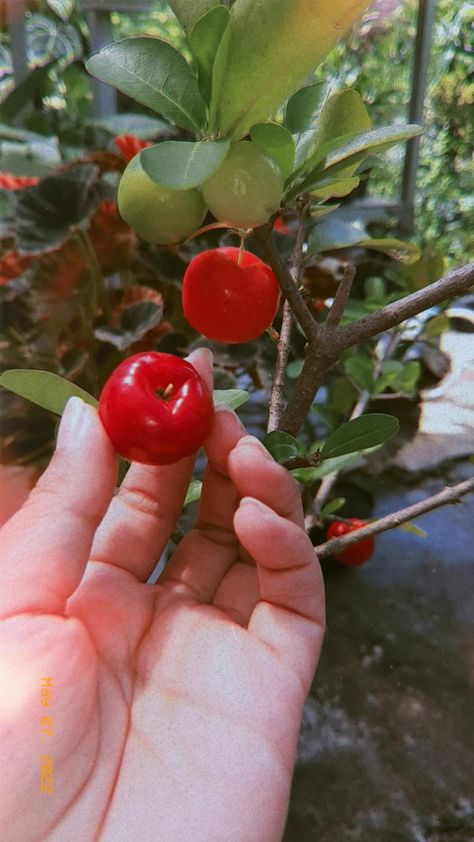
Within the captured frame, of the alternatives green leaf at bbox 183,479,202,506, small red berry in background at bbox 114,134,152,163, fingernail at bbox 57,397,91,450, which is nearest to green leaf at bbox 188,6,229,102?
fingernail at bbox 57,397,91,450

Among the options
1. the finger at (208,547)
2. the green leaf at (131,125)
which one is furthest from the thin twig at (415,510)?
the green leaf at (131,125)

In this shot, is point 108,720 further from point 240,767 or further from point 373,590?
point 373,590

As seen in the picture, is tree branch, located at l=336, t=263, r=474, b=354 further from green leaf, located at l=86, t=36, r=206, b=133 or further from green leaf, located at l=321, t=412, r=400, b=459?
green leaf, located at l=86, t=36, r=206, b=133

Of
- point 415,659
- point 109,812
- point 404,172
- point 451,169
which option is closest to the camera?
point 109,812

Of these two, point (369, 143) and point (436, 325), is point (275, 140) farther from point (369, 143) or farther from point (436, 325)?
point (436, 325)

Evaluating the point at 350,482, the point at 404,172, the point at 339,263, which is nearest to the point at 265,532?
the point at 350,482

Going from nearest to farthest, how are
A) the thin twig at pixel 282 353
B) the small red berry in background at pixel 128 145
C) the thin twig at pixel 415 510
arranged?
the thin twig at pixel 282 353 < the thin twig at pixel 415 510 < the small red berry in background at pixel 128 145

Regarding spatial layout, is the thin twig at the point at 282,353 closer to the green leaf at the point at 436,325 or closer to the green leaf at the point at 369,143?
the green leaf at the point at 369,143
